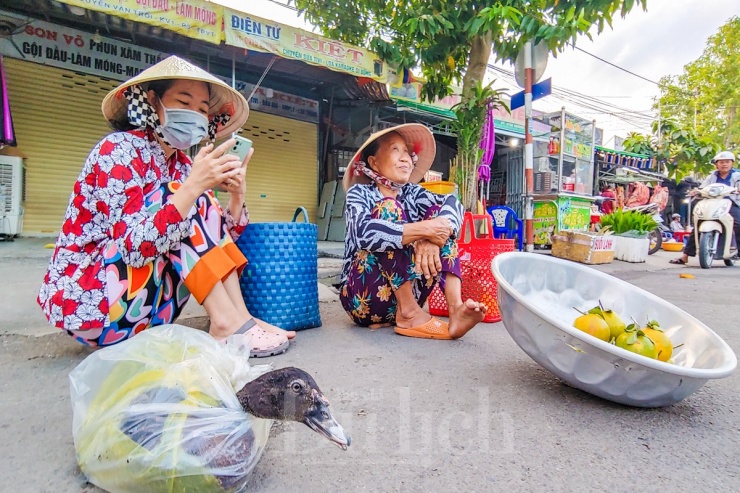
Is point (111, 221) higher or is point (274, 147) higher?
point (274, 147)

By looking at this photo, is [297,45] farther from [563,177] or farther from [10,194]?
[563,177]

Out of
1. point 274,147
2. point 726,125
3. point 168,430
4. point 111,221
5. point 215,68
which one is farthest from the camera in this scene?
point 726,125

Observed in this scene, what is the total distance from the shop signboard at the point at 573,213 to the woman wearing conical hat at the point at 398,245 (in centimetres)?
494

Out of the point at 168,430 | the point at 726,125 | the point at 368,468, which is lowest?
the point at 368,468

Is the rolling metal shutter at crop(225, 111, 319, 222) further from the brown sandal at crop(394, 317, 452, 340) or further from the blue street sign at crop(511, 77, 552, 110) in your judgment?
the brown sandal at crop(394, 317, 452, 340)

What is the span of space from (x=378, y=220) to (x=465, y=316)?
55 centimetres

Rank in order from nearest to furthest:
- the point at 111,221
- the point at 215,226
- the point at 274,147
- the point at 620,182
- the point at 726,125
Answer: the point at 111,221 → the point at 215,226 → the point at 274,147 → the point at 620,182 → the point at 726,125

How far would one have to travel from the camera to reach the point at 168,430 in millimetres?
713

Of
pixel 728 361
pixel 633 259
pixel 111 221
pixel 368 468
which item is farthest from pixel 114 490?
pixel 633 259

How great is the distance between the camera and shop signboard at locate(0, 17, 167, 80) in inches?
184

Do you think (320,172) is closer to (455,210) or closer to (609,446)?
(455,210)

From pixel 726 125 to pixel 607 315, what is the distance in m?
19.2

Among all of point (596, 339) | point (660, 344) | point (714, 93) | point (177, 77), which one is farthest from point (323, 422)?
point (714, 93)

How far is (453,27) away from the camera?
12.8 feet
